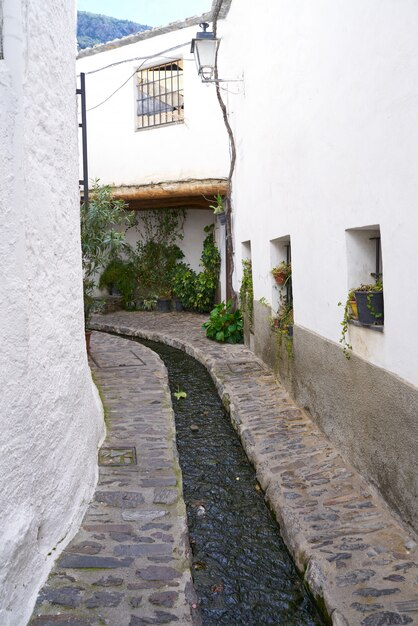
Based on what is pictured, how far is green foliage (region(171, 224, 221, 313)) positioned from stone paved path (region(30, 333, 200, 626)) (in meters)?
7.48

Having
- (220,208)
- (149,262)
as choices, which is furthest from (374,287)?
(149,262)

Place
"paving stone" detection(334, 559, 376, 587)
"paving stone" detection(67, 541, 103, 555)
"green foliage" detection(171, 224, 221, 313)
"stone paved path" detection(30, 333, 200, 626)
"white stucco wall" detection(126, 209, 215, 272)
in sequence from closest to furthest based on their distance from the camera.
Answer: "stone paved path" detection(30, 333, 200, 626) → "paving stone" detection(334, 559, 376, 587) → "paving stone" detection(67, 541, 103, 555) → "green foliage" detection(171, 224, 221, 313) → "white stucco wall" detection(126, 209, 215, 272)

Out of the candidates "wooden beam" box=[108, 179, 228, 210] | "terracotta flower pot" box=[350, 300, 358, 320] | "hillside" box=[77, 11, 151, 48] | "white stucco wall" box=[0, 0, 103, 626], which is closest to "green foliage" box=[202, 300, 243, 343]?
"wooden beam" box=[108, 179, 228, 210]

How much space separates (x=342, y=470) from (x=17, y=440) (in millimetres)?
2508

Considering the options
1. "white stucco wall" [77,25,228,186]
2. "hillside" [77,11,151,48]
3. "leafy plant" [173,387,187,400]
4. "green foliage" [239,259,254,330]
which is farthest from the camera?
"hillside" [77,11,151,48]

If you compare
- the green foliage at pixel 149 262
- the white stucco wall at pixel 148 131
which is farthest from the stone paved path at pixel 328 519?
the green foliage at pixel 149 262

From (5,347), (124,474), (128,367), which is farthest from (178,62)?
(5,347)

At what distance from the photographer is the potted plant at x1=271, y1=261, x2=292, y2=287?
21.4 feet

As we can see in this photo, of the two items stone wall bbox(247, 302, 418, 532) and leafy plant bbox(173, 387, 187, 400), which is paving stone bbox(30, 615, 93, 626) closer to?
stone wall bbox(247, 302, 418, 532)

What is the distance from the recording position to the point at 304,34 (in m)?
4.84

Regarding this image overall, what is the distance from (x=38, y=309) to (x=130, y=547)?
4.56 feet

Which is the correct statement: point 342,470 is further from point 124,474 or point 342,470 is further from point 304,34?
point 304,34

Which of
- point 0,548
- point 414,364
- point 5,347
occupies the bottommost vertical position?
point 0,548

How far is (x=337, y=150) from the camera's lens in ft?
13.3
